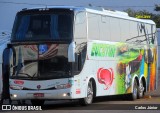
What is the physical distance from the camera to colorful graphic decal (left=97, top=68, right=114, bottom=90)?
64.8ft

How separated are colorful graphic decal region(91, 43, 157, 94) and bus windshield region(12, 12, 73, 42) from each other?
1.68 metres

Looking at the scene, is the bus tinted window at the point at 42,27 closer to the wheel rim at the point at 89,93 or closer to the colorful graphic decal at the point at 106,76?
the wheel rim at the point at 89,93

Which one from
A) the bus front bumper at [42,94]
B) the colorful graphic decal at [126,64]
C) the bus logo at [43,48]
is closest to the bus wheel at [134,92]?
the colorful graphic decal at [126,64]

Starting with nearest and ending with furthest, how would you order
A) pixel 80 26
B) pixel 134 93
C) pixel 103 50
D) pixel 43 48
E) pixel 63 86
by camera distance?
pixel 63 86 → pixel 43 48 → pixel 80 26 → pixel 103 50 → pixel 134 93

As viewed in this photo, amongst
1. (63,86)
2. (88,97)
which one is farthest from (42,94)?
(88,97)

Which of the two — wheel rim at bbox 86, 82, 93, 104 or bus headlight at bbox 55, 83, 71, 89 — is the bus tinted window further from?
wheel rim at bbox 86, 82, 93, 104

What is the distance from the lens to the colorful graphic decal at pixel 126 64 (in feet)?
65.6

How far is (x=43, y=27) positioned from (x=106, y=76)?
3684 mm

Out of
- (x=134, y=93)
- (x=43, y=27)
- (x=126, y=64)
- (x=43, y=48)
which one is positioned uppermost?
(x=43, y=27)

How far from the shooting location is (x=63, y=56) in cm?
1759

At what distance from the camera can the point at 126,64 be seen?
2238 cm

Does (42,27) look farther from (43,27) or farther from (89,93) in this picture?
(89,93)

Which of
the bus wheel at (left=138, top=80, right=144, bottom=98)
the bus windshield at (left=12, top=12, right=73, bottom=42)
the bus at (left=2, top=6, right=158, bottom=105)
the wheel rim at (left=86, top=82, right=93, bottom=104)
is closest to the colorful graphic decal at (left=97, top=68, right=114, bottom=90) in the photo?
the bus at (left=2, top=6, right=158, bottom=105)

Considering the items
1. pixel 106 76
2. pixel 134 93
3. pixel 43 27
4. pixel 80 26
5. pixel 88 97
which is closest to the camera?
pixel 43 27
